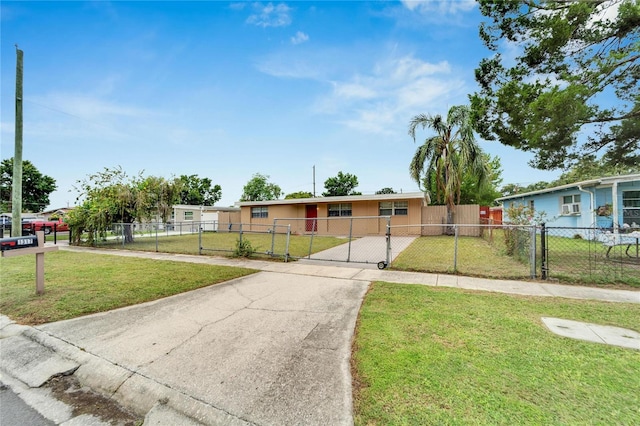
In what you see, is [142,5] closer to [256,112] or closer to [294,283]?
[256,112]

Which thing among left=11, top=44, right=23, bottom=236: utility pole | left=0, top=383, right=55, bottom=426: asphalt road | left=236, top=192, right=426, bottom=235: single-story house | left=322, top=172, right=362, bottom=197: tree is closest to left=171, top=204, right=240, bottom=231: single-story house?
left=236, top=192, right=426, bottom=235: single-story house

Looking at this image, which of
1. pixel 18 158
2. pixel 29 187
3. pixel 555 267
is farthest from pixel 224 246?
pixel 29 187

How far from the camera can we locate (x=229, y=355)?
2932 mm

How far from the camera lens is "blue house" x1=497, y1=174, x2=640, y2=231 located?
11703 mm

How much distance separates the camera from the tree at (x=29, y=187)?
A: 34.8 meters

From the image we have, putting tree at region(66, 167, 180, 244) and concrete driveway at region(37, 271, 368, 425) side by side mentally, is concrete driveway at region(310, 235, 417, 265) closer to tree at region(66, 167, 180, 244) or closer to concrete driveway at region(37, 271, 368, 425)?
concrete driveway at region(37, 271, 368, 425)

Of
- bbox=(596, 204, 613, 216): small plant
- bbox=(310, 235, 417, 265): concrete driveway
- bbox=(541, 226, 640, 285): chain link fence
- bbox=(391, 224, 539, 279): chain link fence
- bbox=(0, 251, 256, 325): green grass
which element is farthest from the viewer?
bbox=(596, 204, 613, 216): small plant

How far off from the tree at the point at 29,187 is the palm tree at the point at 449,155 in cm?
5013

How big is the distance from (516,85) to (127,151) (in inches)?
909

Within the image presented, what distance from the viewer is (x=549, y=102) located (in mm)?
6711

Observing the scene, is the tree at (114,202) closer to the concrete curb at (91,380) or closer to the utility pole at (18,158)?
the utility pole at (18,158)

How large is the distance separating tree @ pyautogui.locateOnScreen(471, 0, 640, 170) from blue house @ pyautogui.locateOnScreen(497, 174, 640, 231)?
3.39m

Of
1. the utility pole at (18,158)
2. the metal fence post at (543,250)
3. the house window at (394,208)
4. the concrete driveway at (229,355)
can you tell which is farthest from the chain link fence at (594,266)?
the utility pole at (18,158)

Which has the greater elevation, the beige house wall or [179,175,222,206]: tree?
[179,175,222,206]: tree
